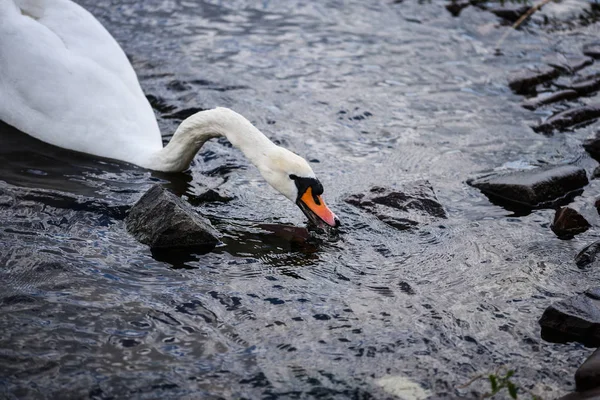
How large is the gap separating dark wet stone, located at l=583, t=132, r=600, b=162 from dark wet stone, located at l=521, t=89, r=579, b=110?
0.99 meters

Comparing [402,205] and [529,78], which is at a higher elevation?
[529,78]

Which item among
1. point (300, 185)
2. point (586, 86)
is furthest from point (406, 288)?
point (586, 86)

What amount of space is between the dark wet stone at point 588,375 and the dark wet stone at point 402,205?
207cm

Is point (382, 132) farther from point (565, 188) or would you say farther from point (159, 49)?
point (159, 49)

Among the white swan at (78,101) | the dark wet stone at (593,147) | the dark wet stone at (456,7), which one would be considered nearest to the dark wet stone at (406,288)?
the white swan at (78,101)

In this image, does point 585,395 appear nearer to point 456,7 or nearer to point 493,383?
point 493,383

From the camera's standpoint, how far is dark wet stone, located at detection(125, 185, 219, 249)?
5906 millimetres

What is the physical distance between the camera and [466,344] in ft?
16.4

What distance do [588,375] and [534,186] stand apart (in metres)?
2.55

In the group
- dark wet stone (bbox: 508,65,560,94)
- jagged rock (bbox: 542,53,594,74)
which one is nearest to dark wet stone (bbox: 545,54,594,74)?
jagged rock (bbox: 542,53,594,74)

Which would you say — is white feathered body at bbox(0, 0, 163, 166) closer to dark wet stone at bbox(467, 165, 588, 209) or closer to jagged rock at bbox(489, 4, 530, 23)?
dark wet stone at bbox(467, 165, 588, 209)

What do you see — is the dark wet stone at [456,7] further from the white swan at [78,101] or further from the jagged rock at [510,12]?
the white swan at [78,101]

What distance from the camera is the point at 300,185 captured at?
608 cm

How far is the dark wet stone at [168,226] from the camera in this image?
5.91 meters
